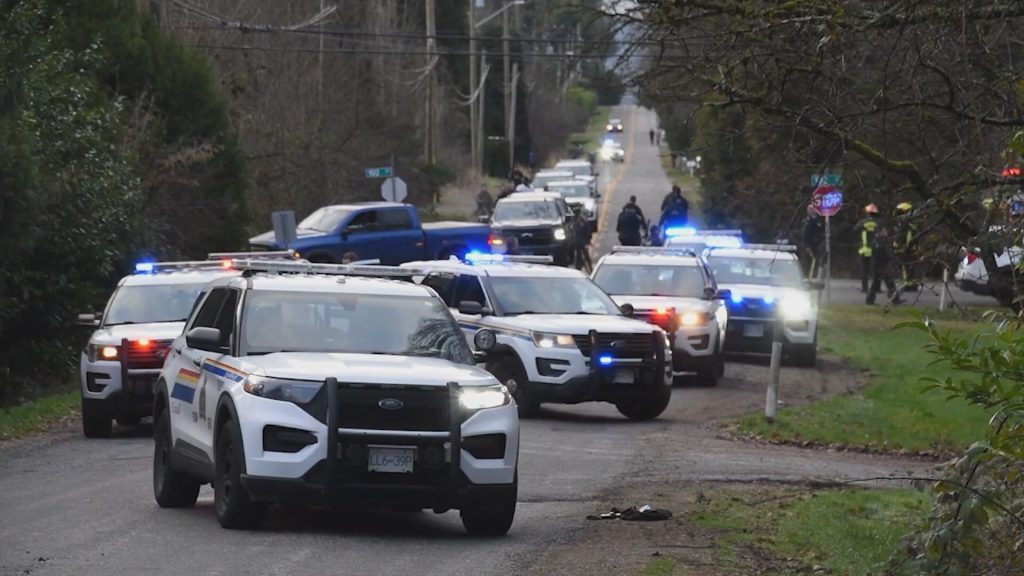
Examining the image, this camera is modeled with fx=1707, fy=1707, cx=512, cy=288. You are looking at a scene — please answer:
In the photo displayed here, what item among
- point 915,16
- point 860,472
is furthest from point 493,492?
point 860,472

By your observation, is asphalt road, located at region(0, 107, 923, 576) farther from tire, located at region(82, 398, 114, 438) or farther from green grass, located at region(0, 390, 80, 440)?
green grass, located at region(0, 390, 80, 440)

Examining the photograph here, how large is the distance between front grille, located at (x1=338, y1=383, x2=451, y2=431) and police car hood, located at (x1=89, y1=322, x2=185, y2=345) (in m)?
8.12

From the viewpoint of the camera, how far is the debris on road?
12.6m

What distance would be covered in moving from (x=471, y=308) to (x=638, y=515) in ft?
26.6

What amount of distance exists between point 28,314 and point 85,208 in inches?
72.3

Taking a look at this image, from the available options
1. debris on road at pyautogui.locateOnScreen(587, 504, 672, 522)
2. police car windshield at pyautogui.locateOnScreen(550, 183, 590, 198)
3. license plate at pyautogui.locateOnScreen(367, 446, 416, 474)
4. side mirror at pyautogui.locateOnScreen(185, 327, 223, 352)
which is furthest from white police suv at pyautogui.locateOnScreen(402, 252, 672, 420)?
police car windshield at pyautogui.locateOnScreen(550, 183, 590, 198)

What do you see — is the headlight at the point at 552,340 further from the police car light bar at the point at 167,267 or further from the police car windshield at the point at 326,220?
the police car windshield at the point at 326,220

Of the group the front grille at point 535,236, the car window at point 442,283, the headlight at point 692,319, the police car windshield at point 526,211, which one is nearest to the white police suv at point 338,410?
the car window at point 442,283

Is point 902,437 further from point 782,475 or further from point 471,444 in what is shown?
point 471,444

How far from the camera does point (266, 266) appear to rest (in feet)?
43.7

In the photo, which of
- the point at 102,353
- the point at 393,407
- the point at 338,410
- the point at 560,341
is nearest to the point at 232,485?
the point at 338,410

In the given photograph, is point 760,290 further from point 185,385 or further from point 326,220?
point 185,385

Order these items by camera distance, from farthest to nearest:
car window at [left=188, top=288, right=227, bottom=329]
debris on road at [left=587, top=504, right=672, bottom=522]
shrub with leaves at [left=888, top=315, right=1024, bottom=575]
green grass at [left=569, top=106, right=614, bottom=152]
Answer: green grass at [left=569, top=106, right=614, bottom=152]
car window at [left=188, top=288, right=227, bottom=329]
debris on road at [left=587, top=504, right=672, bottom=522]
shrub with leaves at [left=888, top=315, right=1024, bottom=575]

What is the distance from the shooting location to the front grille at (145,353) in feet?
61.6
